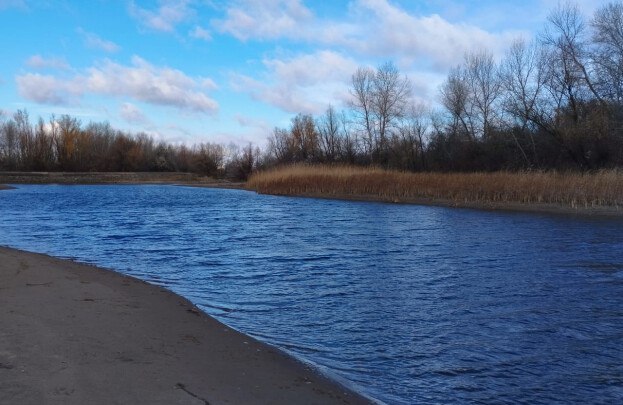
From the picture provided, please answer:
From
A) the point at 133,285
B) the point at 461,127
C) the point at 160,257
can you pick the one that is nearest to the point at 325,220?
the point at 160,257

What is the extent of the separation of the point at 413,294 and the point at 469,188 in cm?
2711

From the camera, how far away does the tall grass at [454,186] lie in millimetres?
29875

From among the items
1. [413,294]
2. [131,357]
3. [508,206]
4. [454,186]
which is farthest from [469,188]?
[131,357]

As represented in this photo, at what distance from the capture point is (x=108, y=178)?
3718 inches

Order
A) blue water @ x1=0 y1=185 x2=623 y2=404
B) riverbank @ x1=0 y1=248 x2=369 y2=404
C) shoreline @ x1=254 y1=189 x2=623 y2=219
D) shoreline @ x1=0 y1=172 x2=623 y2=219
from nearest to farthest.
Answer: riverbank @ x1=0 y1=248 x2=369 y2=404 → blue water @ x1=0 y1=185 x2=623 y2=404 → shoreline @ x1=254 y1=189 x2=623 y2=219 → shoreline @ x1=0 y1=172 x2=623 y2=219

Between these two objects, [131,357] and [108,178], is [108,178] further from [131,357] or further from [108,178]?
[131,357]

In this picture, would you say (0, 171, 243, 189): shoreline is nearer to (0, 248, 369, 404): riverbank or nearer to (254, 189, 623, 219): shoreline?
(254, 189, 623, 219): shoreline

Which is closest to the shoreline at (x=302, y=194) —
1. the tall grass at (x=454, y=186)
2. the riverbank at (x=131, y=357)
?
the tall grass at (x=454, y=186)

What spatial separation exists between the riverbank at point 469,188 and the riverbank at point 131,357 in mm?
25636

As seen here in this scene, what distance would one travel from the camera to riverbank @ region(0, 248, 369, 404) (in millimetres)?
4758

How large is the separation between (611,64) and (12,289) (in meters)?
42.6

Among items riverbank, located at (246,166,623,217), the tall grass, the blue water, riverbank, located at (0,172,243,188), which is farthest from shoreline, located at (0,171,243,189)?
the blue water

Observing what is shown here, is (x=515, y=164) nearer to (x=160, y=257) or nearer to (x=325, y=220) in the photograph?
(x=325, y=220)

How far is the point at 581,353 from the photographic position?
7074 mm
